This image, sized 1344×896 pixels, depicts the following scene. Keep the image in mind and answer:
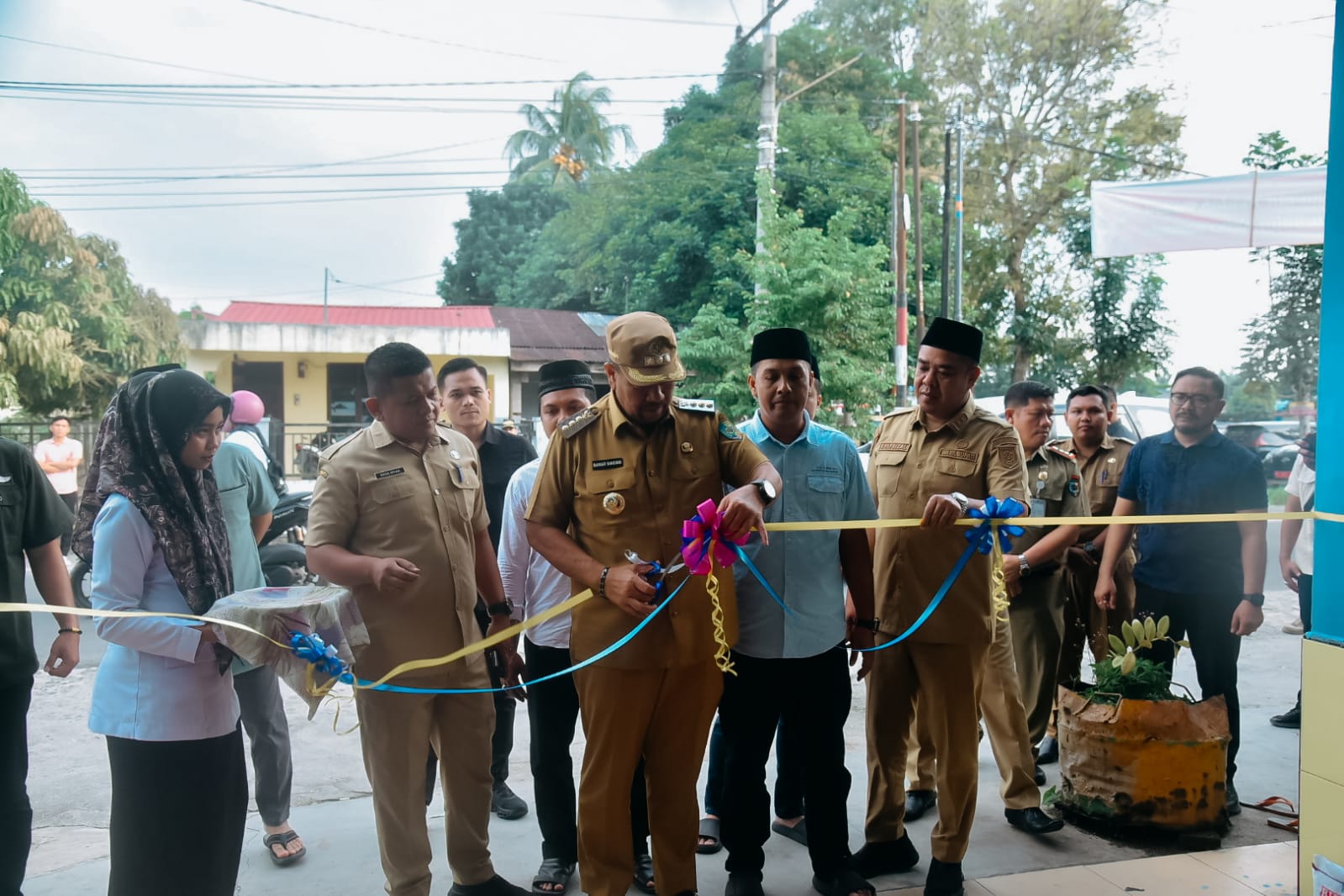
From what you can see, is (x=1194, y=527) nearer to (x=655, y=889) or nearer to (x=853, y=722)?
(x=853, y=722)

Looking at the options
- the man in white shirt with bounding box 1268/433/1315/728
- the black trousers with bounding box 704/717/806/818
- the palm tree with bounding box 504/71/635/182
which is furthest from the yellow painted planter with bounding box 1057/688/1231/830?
the palm tree with bounding box 504/71/635/182

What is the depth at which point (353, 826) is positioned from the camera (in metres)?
3.96

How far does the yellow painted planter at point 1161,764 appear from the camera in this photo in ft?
12.2

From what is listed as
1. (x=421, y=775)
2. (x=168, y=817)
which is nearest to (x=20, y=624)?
(x=168, y=817)

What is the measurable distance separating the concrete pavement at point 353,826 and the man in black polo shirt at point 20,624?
2.24 feet

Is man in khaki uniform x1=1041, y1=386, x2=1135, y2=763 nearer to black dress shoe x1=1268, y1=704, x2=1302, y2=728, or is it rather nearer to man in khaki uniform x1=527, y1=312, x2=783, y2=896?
black dress shoe x1=1268, y1=704, x2=1302, y2=728

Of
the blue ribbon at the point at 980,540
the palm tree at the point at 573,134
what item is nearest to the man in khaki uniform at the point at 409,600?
the blue ribbon at the point at 980,540

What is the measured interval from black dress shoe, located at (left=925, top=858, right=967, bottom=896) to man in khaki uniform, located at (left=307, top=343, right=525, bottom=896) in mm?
1421

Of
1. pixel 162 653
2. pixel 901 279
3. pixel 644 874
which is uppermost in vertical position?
pixel 901 279

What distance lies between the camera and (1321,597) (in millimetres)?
2674

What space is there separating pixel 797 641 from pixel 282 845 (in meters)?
2.10

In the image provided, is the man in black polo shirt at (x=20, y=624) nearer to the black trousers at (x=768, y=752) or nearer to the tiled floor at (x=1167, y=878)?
the black trousers at (x=768, y=752)

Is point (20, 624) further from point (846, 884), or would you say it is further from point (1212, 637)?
point (1212, 637)

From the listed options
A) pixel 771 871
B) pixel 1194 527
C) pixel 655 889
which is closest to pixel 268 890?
pixel 655 889
